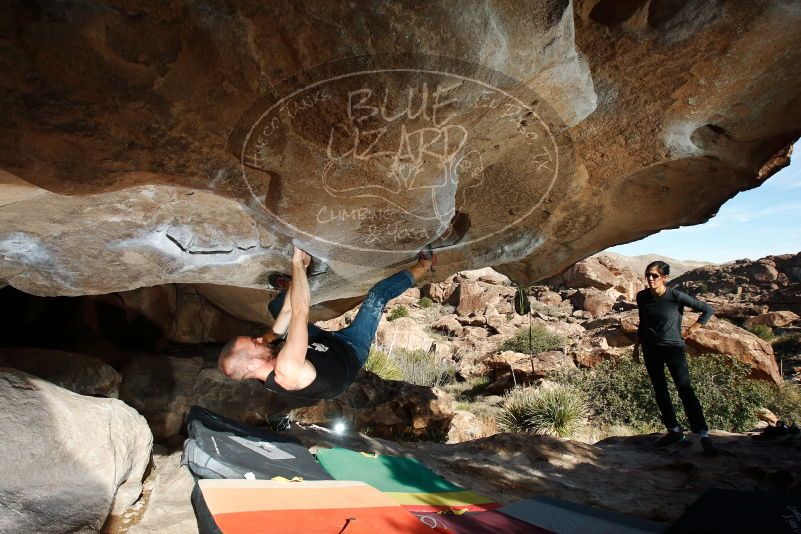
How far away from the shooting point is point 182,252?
3.86 meters

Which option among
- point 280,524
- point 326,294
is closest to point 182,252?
point 326,294

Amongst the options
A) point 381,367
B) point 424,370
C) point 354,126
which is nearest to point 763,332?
point 424,370

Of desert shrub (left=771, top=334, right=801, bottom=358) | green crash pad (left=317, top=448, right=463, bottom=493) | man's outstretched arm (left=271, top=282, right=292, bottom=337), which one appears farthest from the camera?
desert shrub (left=771, top=334, right=801, bottom=358)

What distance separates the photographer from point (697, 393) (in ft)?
31.4

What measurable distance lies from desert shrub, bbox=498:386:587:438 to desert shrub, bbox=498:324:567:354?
821 centimetres

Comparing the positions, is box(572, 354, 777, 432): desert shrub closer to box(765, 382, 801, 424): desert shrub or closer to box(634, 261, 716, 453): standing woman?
box(765, 382, 801, 424): desert shrub

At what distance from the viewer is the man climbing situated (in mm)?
2877

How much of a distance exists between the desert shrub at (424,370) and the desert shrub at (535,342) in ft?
11.0

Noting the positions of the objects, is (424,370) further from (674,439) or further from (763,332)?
(763,332)

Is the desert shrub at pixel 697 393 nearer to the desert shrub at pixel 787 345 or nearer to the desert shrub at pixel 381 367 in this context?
the desert shrub at pixel 381 367

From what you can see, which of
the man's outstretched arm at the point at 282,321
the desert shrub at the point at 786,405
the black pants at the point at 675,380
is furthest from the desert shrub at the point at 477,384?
the man's outstretched arm at the point at 282,321

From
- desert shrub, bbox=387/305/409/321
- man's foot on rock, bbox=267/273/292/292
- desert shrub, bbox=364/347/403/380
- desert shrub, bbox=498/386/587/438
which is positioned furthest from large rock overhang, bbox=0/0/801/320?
desert shrub, bbox=387/305/409/321

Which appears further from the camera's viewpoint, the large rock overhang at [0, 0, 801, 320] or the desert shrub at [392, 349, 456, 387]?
the desert shrub at [392, 349, 456, 387]

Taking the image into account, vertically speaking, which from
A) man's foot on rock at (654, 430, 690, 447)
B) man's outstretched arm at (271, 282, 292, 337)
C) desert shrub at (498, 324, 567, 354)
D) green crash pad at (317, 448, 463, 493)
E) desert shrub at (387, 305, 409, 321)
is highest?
desert shrub at (387, 305, 409, 321)
